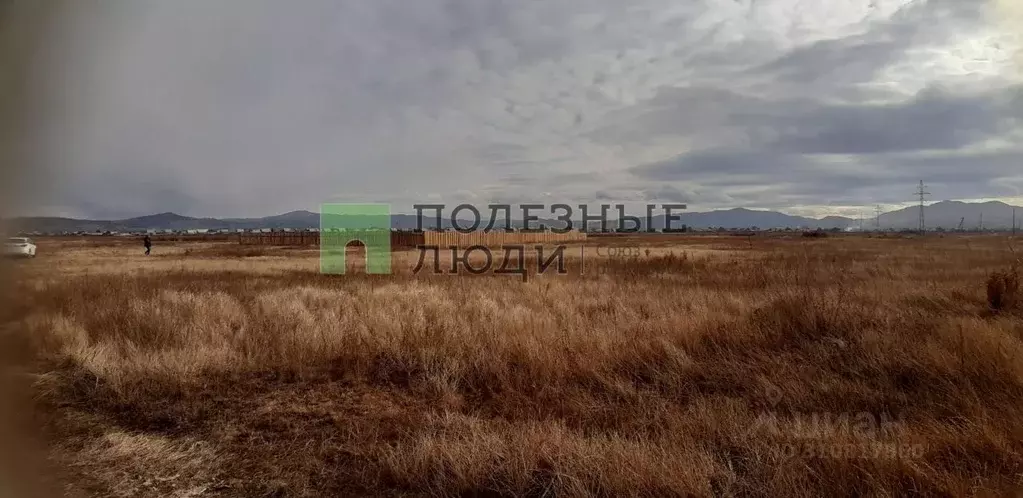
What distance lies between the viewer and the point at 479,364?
243 inches

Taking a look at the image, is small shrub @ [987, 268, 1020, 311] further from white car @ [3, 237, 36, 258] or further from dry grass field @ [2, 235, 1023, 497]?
white car @ [3, 237, 36, 258]

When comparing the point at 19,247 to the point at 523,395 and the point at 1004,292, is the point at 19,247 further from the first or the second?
the point at 1004,292

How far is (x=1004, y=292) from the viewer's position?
842cm

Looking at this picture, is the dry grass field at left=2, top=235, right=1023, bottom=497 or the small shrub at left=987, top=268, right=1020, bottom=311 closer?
the dry grass field at left=2, top=235, right=1023, bottom=497

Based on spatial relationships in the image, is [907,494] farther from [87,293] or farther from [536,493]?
[87,293]

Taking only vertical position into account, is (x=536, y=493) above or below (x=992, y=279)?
below

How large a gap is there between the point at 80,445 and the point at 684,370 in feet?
18.5

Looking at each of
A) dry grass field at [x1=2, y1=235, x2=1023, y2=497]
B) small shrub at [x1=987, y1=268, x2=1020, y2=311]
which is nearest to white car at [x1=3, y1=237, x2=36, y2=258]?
dry grass field at [x1=2, y1=235, x2=1023, y2=497]

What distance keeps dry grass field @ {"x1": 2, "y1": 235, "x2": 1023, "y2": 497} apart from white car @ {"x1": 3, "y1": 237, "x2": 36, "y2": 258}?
63 millimetres

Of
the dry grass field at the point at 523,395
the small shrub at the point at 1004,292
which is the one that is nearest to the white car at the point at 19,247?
the dry grass field at the point at 523,395

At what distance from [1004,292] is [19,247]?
39.0 ft

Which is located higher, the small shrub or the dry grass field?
the small shrub

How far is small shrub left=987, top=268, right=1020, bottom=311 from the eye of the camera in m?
8.34

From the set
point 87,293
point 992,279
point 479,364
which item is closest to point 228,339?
point 479,364
